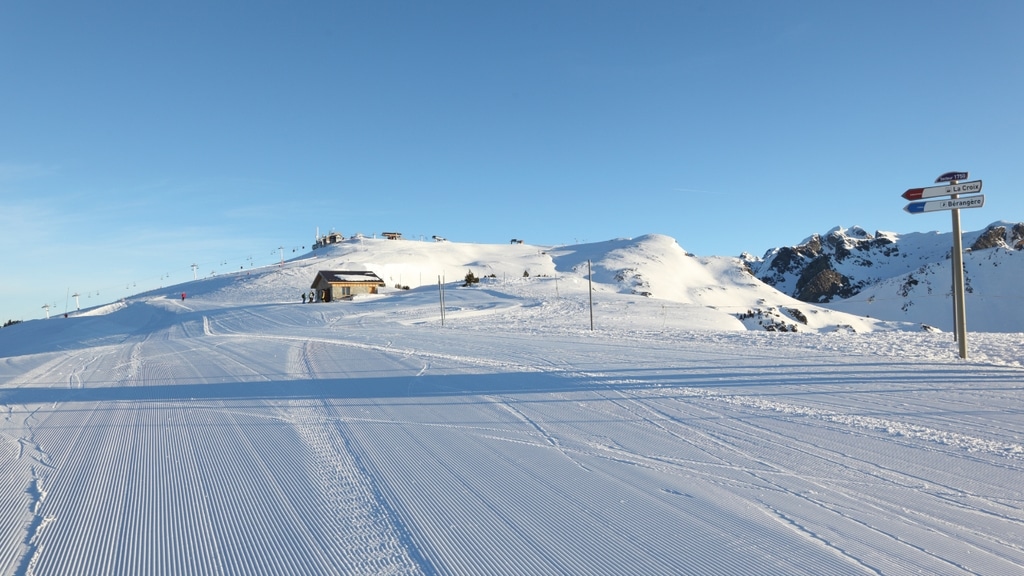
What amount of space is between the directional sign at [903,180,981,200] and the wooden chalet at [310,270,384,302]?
5311 cm

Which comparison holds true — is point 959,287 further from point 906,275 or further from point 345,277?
point 906,275

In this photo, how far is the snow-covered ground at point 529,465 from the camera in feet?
13.7

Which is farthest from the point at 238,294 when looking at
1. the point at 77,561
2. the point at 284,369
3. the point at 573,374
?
the point at 77,561

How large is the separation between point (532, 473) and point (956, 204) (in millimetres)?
12455

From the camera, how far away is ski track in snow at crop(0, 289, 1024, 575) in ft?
13.6

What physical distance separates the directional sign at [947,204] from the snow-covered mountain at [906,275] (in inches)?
1325

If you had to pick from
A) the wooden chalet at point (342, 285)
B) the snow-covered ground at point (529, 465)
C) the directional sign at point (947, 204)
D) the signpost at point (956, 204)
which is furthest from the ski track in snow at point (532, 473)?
the wooden chalet at point (342, 285)

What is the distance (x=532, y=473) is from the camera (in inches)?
235

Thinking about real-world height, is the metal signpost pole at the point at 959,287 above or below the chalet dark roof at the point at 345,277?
Result: below

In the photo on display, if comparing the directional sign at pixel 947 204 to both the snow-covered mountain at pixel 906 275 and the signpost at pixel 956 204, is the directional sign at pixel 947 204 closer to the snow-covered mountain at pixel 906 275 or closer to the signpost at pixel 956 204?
the signpost at pixel 956 204

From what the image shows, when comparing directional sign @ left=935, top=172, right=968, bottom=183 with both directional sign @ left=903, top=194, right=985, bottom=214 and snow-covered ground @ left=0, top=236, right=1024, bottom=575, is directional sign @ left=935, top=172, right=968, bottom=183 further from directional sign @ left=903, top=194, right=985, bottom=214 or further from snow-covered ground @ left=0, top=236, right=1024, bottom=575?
snow-covered ground @ left=0, top=236, right=1024, bottom=575

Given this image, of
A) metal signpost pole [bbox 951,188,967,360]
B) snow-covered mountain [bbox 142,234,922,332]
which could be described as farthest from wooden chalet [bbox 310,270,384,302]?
metal signpost pole [bbox 951,188,967,360]

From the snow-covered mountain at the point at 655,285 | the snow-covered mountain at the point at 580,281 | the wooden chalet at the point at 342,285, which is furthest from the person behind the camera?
the wooden chalet at the point at 342,285

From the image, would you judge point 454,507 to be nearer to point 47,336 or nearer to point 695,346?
point 695,346
